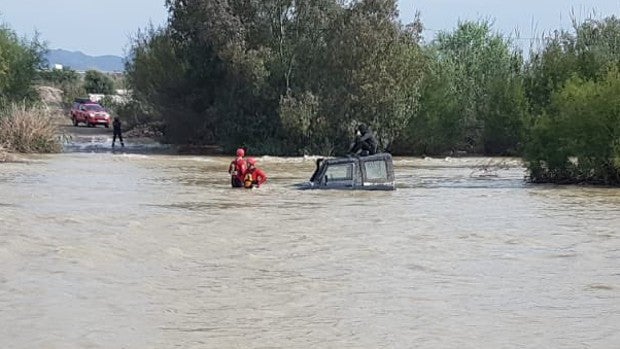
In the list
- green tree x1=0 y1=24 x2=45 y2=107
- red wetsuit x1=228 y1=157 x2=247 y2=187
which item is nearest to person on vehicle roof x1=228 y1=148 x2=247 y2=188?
red wetsuit x1=228 y1=157 x2=247 y2=187

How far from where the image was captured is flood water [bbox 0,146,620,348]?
416 inches

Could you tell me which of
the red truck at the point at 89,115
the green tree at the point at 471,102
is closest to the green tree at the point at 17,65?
the red truck at the point at 89,115

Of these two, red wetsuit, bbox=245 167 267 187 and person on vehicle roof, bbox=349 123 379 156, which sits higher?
person on vehicle roof, bbox=349 123 379 156

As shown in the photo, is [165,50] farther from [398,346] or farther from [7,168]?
[398,346]

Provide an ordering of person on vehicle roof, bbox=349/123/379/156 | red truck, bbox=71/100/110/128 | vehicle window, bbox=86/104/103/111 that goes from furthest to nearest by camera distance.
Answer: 1. vehicle window, bbox=86/104/103/111
2. red truck, bbox=71/100/110/128
3. person on vehicle roof, bbox=349/123/379/156

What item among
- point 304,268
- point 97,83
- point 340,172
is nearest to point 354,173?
point 340,172

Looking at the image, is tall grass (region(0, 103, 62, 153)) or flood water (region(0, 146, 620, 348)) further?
tall grass (region(0, 103, 62, 153))

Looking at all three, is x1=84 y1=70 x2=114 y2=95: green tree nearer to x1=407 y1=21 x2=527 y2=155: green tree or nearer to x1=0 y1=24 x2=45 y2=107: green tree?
x1=0 y1=24 x2=45 y2=107: green tree

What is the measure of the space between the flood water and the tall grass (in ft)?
45.5

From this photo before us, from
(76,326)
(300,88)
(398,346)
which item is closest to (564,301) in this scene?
(398,346)

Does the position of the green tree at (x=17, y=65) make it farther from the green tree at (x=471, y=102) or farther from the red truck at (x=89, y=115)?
the green tree at (x=471, y=102)

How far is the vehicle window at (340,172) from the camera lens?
83.0 ft

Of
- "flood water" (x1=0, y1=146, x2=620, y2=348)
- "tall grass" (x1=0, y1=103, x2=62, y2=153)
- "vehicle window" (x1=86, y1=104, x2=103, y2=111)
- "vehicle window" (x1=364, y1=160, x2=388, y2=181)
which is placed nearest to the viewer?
"flood water" (x1=0, y1=146, x2=620, y2=348)

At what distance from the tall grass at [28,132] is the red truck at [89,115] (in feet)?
68.6
